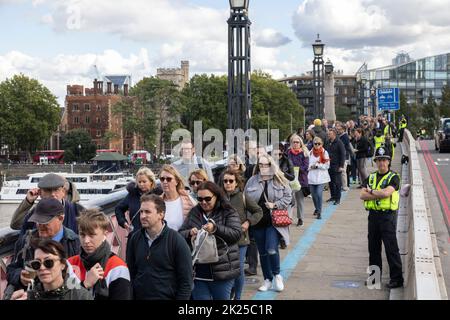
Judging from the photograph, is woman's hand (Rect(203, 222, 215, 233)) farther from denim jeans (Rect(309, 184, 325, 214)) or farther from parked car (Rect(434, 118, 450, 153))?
parked car (Rect(434, 118, 450, 153))

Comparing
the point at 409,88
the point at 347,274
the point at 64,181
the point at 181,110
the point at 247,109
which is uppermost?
the point at 409,88

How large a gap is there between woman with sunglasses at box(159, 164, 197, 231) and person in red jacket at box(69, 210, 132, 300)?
1629mm

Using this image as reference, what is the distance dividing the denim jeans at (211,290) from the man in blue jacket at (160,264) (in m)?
1.05

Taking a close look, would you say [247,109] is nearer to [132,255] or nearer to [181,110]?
[132,255]

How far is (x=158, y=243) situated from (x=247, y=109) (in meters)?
8.39

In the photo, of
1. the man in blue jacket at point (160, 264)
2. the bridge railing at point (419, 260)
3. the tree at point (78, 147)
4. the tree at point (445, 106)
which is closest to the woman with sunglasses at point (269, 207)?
the bridge railing at point (419, 260)

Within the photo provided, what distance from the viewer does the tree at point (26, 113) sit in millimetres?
101625

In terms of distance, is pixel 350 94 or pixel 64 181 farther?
pixel 350 94

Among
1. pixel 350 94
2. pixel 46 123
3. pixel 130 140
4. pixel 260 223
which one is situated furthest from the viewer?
pixel 350 94

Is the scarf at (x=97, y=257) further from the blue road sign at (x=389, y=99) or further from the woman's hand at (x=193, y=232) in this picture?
the blue road sign at (x=389, y=99)

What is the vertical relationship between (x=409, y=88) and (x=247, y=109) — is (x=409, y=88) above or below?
above

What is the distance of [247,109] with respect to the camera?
1295cm

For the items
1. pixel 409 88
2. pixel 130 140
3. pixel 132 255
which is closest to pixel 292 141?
pixel 132 255
